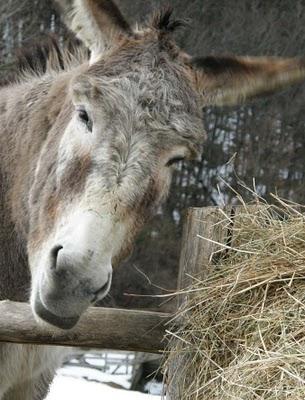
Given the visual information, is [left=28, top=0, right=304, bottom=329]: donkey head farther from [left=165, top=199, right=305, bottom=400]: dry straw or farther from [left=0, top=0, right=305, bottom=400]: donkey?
[left=165, top=199, right=305, bottom=400]: dry straw

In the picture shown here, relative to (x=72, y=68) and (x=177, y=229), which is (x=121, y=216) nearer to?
(x=72, y=68)

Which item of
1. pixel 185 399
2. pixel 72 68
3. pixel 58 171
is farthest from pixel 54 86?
pixel 185 399

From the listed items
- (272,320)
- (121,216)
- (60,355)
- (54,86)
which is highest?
(54,86)

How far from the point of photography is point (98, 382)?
297 inches

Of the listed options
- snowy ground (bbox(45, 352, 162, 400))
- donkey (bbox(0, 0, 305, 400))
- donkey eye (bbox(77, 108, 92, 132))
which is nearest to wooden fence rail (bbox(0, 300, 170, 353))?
donkey (bbox(0, 0, 305, 400))

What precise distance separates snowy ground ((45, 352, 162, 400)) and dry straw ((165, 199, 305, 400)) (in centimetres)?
342

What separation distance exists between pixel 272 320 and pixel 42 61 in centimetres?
194

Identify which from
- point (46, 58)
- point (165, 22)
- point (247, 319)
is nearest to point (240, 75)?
point (165, 22)

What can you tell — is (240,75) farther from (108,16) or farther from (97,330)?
(97,330)

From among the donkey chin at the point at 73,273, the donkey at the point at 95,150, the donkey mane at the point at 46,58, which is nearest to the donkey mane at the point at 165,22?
the donkey at the point at 95,150

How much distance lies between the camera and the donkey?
2.39 m

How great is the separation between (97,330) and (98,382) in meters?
5.07

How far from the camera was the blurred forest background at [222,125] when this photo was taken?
7102 mm

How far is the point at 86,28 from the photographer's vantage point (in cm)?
302
